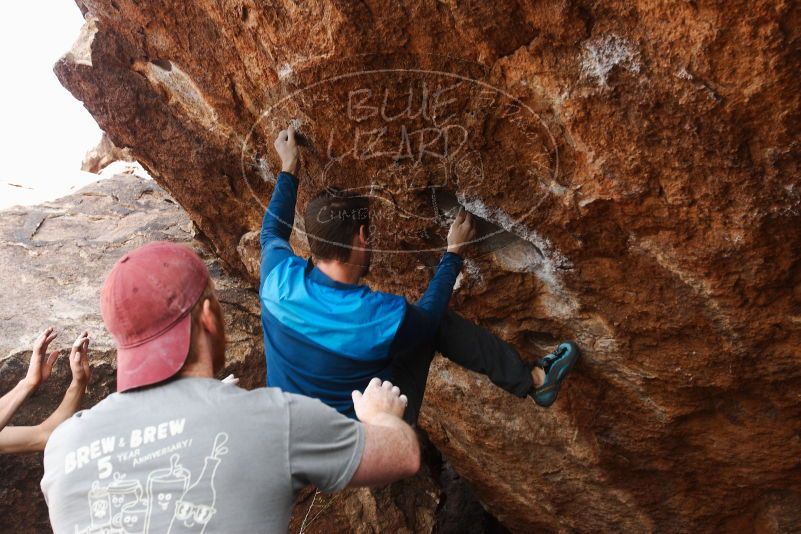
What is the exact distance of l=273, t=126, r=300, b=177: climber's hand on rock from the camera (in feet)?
11.3

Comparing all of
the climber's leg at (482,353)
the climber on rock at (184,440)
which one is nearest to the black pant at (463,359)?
the climber's leg at (482,353)

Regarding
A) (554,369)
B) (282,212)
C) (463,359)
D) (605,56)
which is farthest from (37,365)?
(605,56)

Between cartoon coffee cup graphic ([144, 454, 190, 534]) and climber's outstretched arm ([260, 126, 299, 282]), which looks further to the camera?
climber's outstretched arm ([260, 126, 299, 282])

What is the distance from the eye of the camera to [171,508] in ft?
5.85

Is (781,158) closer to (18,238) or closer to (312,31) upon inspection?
(312,31)

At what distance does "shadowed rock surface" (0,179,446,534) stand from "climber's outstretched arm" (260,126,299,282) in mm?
1744

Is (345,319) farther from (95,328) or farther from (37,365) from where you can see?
(95,328)

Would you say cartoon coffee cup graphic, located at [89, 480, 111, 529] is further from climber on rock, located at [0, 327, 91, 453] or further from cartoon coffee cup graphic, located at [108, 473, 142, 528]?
climber on rock, located at [0, 327, 91, 453]

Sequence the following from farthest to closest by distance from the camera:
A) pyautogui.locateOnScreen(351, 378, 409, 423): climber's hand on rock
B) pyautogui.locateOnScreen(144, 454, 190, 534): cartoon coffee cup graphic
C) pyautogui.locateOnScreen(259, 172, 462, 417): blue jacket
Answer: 1. pyautogui.locateOnScreen(259, 172, 462, 417): blue jacket
2. pyautogui.locateOnScreen(351, 378, 409, 423): climber's hand on rock
3. pyautogui.locateOnScreen(144, 454, 190, 534): cartoon coffee cup graphic

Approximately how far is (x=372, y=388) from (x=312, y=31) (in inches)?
60.2

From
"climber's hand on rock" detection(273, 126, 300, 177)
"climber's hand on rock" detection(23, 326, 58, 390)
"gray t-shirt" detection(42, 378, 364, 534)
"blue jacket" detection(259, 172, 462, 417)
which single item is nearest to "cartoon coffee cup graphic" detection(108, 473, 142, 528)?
"gray t-shirt" detection(42, 378, 364, 534)

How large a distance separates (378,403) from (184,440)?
0.55 m

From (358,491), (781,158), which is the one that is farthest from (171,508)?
(358,491)

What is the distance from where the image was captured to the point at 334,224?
3096 mm
